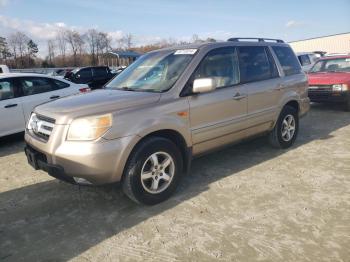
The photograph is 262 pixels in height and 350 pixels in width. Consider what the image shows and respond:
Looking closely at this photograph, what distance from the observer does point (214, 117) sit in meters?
4.22

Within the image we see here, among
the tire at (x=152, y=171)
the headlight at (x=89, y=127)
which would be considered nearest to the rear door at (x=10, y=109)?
the headlight at (x=89, y=127)

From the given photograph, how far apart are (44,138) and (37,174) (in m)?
1.63

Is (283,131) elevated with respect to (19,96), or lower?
lower

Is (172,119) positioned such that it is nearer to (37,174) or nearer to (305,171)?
(305,171)

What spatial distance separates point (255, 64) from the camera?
493 centimetres

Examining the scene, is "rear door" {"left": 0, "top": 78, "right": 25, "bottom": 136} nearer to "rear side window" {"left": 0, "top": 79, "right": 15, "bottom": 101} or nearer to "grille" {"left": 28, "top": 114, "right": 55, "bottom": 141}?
"rear side window" {"left": 0, "top": 79, "right": 15, "bottom": 101}

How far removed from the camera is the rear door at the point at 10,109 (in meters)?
6.52

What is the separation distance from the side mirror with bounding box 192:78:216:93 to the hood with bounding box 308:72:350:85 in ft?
21.2

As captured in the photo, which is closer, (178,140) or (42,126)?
(42,126)

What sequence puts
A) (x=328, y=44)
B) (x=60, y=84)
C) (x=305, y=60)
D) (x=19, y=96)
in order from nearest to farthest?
(x=19, y=96), (x=60, y=84), (x=305, y=60), (x=328, y=44)

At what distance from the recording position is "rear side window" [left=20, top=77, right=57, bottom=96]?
697 centimetres

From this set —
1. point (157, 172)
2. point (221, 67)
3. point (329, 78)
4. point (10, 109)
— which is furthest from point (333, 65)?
point (10, 109)

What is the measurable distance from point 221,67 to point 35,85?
4.61m

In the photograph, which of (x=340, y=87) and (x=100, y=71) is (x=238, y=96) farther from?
(x=100, y=71)
